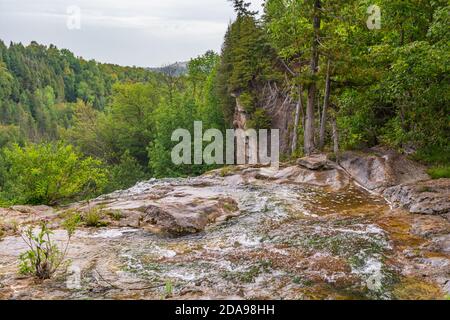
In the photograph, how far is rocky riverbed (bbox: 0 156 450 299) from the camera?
6082 millimetres

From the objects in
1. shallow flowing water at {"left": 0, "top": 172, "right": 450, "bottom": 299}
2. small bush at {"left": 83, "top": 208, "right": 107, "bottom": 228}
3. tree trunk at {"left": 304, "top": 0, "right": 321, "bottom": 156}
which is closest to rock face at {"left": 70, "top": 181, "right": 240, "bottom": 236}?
small bush at {"left": 83, "top": 208, "right": 107, "bottom": 228}

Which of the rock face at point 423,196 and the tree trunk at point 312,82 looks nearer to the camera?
the rock face at point 423,196

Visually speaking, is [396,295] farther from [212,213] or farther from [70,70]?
[70,70]

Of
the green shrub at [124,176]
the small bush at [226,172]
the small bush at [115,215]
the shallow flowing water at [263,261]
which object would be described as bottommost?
the green shrub at [124,176]

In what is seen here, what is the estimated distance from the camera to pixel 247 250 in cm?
803

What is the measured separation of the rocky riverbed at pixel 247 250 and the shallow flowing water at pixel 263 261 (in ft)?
0.06

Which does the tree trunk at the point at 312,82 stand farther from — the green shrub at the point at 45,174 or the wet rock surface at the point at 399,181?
the green shrub at the point at 45,174

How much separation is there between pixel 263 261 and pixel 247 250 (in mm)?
764

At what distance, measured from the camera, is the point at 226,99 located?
141ft

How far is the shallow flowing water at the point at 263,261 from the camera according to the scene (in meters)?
6.03

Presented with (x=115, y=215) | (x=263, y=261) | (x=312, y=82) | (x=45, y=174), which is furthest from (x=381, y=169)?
(x=45, y=174)

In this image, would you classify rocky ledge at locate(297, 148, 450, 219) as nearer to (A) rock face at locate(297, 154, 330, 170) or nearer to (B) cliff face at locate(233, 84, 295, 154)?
(A) rock face at locate(297, 154, 330, 170)

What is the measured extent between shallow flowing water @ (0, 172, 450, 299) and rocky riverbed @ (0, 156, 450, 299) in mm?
19

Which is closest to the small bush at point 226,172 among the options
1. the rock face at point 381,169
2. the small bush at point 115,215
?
the rock face at point 381,169
